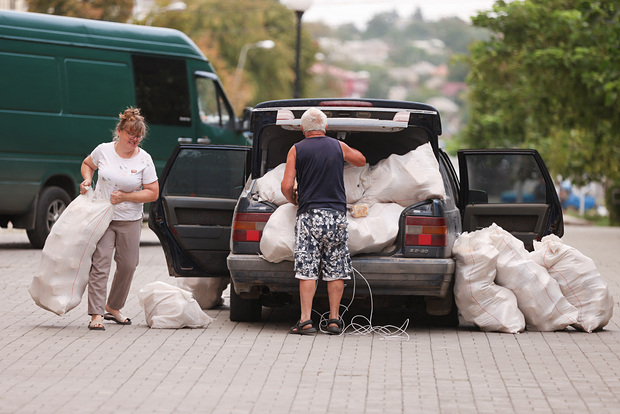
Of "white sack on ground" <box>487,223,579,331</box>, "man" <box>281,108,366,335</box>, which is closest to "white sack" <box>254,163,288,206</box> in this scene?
"man" <box>281,108,366,335</box>

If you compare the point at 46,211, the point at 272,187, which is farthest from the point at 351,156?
the point at 46,211

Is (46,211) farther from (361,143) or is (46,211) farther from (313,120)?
(313,120)

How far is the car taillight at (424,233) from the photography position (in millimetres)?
9094

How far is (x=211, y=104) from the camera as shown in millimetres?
19422

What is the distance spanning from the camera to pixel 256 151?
9.85 m

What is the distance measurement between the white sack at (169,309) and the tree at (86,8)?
2682 cm

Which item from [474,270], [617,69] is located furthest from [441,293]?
[617,69]

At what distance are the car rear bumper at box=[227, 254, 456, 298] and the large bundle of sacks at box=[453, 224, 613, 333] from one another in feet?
0.87

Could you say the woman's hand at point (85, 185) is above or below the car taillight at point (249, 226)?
above

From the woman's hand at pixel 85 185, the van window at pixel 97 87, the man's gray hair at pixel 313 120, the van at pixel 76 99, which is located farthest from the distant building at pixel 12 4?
the man's gray hair at pixel 313 120

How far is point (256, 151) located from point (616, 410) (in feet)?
14.1

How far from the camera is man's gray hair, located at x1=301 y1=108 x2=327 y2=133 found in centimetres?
906

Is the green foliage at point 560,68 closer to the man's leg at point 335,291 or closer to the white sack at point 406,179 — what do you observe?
the white sack at point 406,179

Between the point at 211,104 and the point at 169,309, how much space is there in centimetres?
1031
